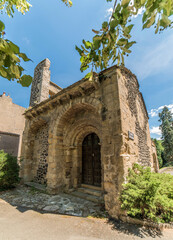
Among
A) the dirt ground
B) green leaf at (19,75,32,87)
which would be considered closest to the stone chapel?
the dirt ground

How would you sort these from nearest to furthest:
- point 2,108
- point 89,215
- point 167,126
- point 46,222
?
point 46,222, point 89,215, point 2,108, point 167,126

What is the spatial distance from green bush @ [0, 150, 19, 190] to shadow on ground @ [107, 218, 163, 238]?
5.08 meters

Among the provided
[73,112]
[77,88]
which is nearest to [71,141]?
[73,112]

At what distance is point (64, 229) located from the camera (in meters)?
2.70

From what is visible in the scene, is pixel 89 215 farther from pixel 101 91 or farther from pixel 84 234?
pixel 101 91

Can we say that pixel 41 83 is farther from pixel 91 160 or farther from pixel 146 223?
pixel 146 223

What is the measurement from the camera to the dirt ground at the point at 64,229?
2.42 meters

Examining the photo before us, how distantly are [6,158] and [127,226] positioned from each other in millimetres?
5884

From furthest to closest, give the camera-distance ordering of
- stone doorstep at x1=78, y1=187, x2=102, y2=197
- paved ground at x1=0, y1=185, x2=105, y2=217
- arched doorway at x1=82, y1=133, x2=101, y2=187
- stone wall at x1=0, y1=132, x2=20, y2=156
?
1. stone wall at x1=0, y1=132, x2=20, y2=156
2. arched doorway at x1=82, y1=133, x2=101, y2=187
3. stone doorstep at x1=78, y1=187, x2=102, y2=197
4. paved ground at x1=0, y1=185, x2=105, y2=217

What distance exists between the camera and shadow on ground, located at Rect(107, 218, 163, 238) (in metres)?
2.45

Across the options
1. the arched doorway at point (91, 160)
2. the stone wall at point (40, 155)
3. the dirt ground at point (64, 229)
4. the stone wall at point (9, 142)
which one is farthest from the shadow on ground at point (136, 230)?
the stone wall at point (9, 142)

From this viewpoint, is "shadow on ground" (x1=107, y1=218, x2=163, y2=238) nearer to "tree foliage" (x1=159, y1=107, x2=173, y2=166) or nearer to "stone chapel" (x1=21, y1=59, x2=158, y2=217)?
"stone chapel" (x1=21, y1=59, x2=158, y2=217)

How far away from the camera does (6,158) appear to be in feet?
19.1

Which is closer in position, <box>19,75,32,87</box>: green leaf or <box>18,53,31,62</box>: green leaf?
<box>18,53,31,62</box>: green leaf
